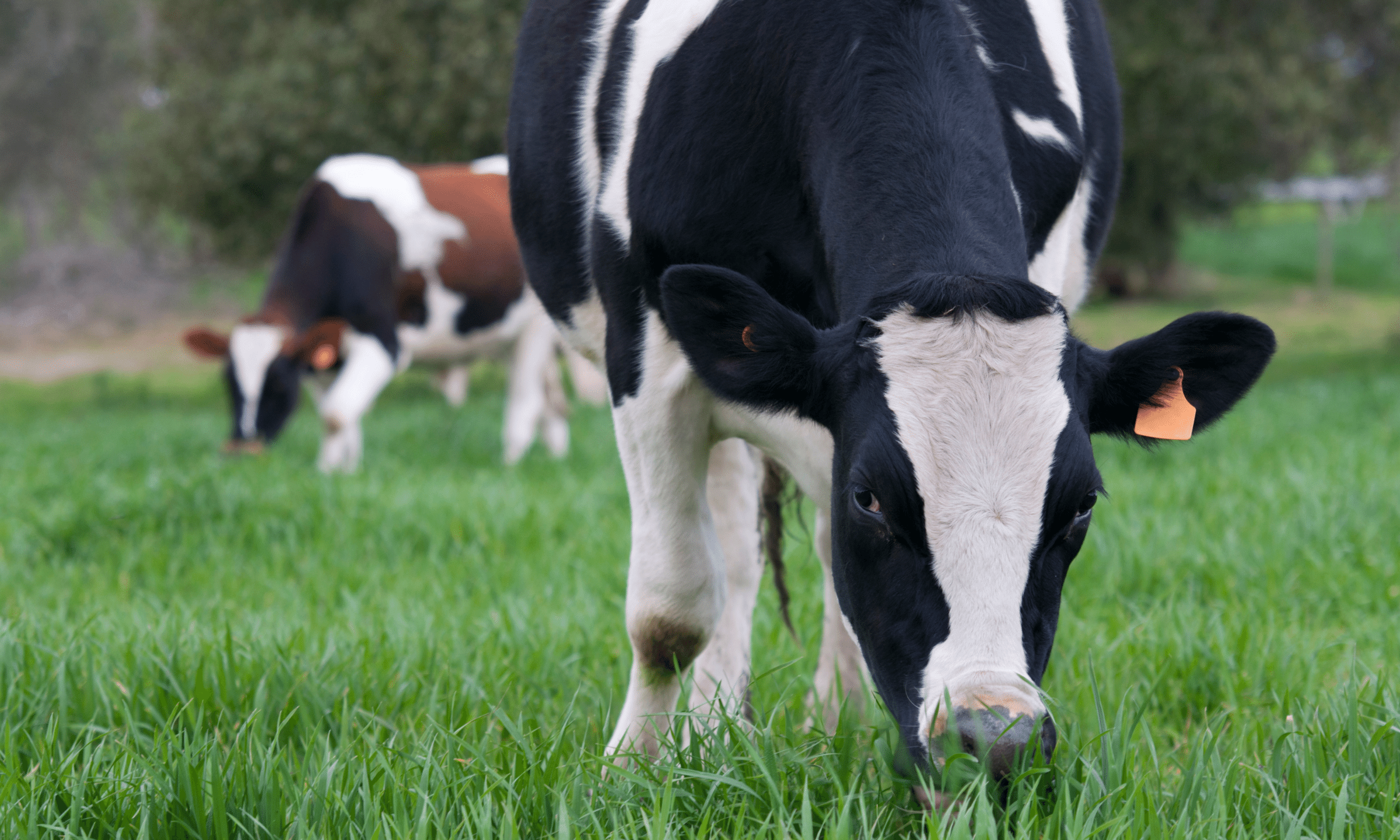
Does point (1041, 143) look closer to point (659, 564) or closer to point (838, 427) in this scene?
point (838, 427)

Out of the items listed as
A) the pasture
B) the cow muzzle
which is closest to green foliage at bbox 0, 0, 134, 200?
the pasture

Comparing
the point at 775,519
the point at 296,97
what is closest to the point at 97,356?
the point at 296,97

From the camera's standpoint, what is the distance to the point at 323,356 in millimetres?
7922

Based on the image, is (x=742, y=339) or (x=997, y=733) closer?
(x=997, y=733)

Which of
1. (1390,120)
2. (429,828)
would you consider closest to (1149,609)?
(429,828)

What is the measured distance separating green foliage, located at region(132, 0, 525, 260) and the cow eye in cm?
1045

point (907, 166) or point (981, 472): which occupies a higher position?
point (907, 166)

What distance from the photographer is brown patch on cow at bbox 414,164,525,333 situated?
863cm

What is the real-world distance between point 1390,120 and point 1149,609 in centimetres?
1109

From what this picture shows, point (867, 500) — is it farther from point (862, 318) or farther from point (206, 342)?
point (206, 342)

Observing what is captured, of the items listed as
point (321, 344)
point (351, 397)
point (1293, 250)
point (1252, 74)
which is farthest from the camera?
point (1293, 250)

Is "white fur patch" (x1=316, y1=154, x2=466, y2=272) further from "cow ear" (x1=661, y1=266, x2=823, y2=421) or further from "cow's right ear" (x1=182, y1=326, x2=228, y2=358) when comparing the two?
"cow ear" (x1=661, y1=266, x2=823, y2=421)

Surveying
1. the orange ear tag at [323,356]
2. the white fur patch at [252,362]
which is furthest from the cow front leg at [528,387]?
the white fur patch at [252,362]

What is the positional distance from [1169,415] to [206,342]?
26.2 ft
